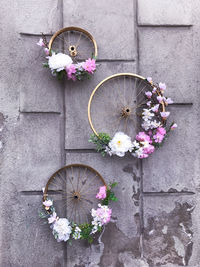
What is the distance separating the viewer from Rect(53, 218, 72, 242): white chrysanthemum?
2.35m

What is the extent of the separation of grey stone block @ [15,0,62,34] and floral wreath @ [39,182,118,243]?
131 cm

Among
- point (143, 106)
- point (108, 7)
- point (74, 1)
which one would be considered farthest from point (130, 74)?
point (74, 1)

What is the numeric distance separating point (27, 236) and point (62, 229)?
331 mm

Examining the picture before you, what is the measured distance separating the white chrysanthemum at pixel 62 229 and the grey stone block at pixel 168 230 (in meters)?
0.61

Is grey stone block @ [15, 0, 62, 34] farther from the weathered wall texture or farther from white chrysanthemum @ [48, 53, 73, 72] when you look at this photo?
white chrysanthemum @ [48, 53, 73, 72]

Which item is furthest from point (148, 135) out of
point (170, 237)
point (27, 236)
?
point (27, 236)

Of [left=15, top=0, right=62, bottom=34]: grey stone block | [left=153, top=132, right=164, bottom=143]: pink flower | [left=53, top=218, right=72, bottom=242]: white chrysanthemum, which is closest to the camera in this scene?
[left=53, top=218, right=72, bottom=242]: white chrysanthemum

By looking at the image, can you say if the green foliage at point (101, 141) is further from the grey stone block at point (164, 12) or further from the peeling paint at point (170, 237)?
the grey stone block at point (164, 12)

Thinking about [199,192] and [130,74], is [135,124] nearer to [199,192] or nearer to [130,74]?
[130,74]

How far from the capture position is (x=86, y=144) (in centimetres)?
253

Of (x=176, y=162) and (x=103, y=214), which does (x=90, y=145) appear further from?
(x=176, y=162)

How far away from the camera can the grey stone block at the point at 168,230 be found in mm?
2547

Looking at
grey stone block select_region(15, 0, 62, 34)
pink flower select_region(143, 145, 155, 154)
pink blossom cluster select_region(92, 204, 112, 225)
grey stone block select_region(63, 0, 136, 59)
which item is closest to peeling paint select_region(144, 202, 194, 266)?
pink blossom cluster select_region(92, 204, 112, 225)

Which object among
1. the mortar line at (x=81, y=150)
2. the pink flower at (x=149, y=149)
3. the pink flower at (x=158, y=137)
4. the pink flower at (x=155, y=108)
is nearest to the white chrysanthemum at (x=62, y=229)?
the mortar line at (x=81, y=150)
